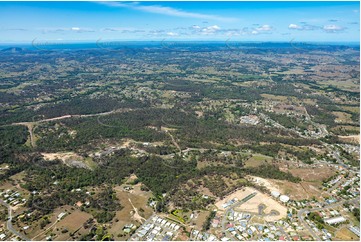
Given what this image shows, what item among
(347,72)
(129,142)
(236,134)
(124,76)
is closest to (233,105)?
(236,134)

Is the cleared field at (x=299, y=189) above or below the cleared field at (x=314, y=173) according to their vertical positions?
below

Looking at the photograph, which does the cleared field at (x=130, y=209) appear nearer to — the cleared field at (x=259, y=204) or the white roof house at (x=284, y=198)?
the cleared field at (x=259, y=204)

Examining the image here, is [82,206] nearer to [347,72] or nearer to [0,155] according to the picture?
[0,155]

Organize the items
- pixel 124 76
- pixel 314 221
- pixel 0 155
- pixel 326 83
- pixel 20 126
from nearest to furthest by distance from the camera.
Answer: pixel 314 221 → pixel 0 155 → pixel 20 126 → pixel 326 83 → pixel 124 76

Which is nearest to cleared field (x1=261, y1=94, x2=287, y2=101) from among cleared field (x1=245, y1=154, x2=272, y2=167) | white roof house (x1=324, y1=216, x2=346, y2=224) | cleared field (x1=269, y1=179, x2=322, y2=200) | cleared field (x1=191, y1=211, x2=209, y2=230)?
cleared field (x1=245, y1=154, x2=272, y2=167)

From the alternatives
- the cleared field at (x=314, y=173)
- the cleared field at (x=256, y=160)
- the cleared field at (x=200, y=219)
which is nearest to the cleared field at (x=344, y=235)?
the cleared field at (x=314, y=173)

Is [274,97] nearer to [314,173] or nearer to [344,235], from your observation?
[314,173]

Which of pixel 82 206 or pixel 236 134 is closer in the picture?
pixel 82 206

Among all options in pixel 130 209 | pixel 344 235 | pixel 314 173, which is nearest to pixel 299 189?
pixel 314 173
